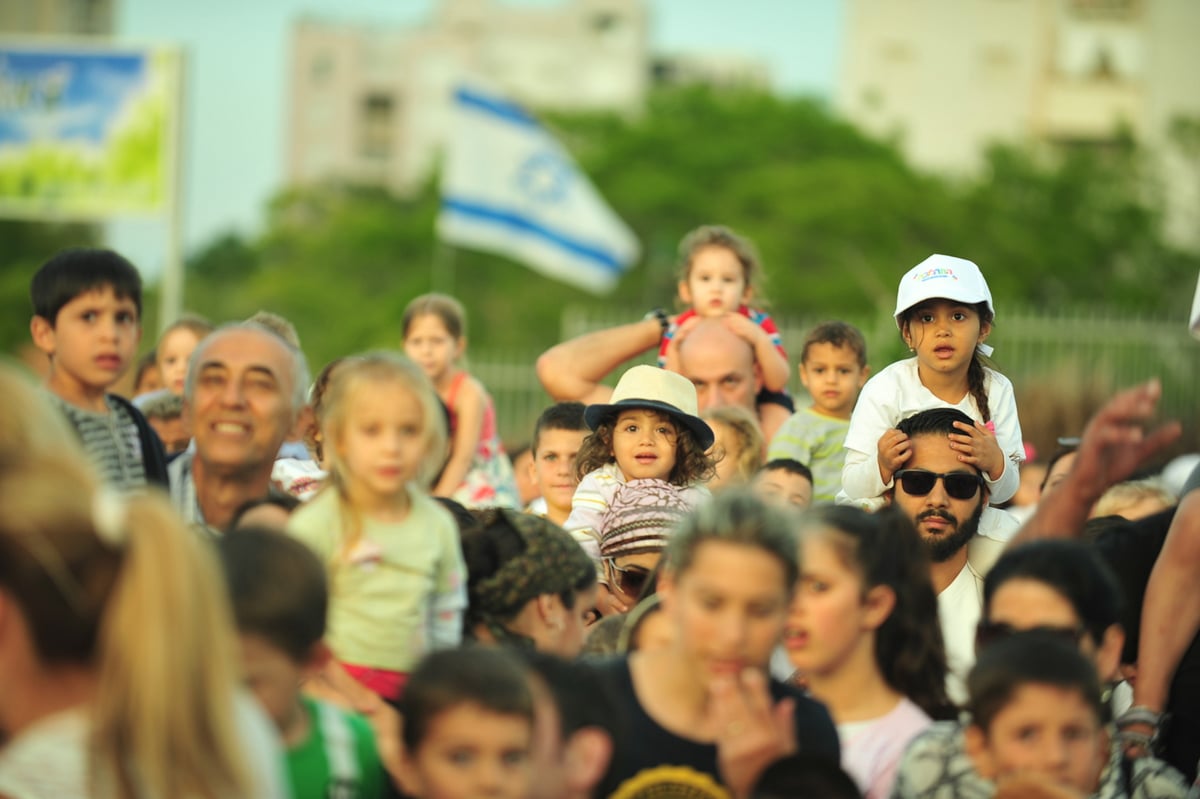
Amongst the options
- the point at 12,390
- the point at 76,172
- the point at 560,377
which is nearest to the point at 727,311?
the point at 560,377

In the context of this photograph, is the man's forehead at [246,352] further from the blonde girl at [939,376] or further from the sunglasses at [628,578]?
the blonde girl at [939,376]

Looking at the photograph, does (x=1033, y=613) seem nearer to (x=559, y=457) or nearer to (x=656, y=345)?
(x=559, y=457)

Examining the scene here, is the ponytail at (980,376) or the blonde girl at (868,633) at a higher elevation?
the ponytail at (980,376)

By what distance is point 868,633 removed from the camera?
16.3ft

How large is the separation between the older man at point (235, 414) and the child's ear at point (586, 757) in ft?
5.38

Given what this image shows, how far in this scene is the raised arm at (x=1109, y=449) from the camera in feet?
15.5

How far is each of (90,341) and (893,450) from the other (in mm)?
2543

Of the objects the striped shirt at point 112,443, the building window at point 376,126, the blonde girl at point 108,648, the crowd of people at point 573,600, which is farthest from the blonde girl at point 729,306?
the building window at point 376,126

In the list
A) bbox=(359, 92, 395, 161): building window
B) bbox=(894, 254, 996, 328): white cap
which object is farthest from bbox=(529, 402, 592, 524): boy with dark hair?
bbox=(359, 92, 395, 161): building window

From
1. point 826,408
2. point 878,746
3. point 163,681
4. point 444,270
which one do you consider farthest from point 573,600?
point 444,270

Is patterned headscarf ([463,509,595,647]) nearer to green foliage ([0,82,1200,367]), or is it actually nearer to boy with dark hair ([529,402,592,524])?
boy with dark hair ([529,402,592,524])

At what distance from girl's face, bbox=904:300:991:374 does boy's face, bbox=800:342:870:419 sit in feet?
5.65

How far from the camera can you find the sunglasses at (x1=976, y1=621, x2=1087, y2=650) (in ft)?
15.9

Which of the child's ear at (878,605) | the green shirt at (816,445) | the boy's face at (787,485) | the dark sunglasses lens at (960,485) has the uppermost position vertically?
the green shirt at (816,445)
